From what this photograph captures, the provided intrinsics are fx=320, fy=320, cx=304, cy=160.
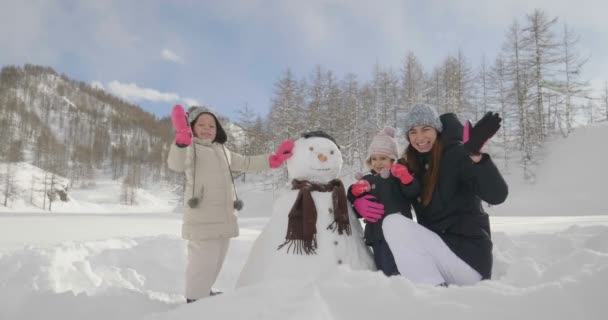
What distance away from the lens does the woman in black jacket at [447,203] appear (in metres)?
2.22

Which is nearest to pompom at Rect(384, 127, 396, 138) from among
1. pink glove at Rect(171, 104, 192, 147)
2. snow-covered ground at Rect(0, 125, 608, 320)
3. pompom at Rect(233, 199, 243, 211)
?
snow-covered ground at Rect(0, 125, 608, 320)

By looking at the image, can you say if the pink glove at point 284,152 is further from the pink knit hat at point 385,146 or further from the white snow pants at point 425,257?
the white snow pants at point 425,257

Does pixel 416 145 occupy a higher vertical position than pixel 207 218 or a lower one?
higher

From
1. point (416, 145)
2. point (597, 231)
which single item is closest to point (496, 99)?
point (597, 231)

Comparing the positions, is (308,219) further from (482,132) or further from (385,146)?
(482,132)

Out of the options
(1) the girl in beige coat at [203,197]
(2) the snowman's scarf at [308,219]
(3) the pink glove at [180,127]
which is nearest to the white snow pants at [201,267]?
(1) the girl in beige coat at [203,197]

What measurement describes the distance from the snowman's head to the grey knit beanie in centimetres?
82

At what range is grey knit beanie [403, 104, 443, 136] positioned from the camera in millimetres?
2732

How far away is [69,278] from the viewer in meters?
3.39

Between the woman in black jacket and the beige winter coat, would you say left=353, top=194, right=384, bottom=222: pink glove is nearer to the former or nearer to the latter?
the woman in black jacket

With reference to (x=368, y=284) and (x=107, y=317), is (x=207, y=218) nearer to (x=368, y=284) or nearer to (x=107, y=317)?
(x=107, y=317)

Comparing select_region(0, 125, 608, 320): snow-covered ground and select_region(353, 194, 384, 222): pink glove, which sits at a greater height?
select_region(353, 194, 384, 222): pink glove

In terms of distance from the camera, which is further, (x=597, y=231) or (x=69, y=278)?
(x=597, y=231)

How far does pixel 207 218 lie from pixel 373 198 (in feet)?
5.11
